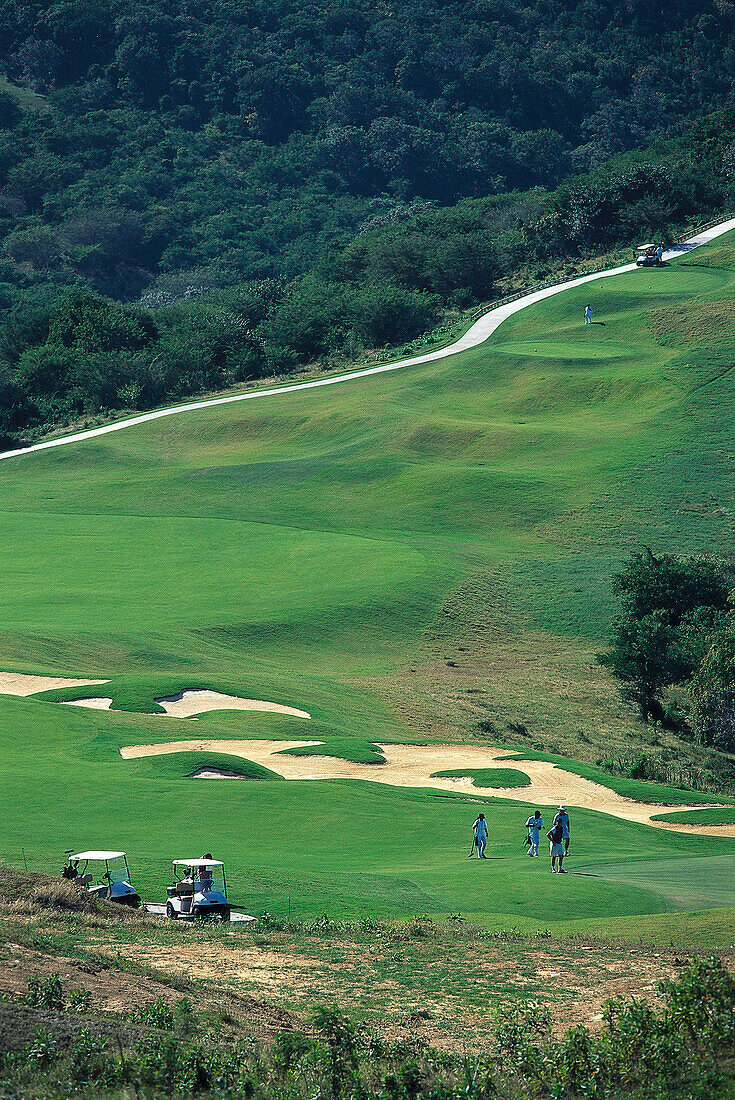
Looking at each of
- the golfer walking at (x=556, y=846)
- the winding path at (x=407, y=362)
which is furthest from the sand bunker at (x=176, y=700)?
the winding path at (x=407, y=362)

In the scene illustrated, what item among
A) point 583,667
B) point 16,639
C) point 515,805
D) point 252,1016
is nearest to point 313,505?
point 583,667

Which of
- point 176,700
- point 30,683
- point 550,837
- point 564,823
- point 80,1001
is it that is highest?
point 80,1001

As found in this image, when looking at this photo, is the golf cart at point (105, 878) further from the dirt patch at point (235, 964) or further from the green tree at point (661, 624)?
the green tree at point (661, 624)

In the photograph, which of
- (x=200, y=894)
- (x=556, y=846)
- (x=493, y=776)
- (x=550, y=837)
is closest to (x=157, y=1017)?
(x=200, y=894)

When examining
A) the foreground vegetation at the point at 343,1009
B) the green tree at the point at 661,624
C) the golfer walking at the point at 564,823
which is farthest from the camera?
the green tree at the point at 661,624

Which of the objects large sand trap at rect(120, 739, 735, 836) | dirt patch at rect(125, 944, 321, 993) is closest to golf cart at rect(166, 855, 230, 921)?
dirt patch at rect(125, 944, 321, 993)

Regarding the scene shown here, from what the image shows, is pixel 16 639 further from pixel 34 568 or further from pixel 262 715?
pixel 34 568

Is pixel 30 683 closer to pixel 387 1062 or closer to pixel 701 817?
pixel 701 817
